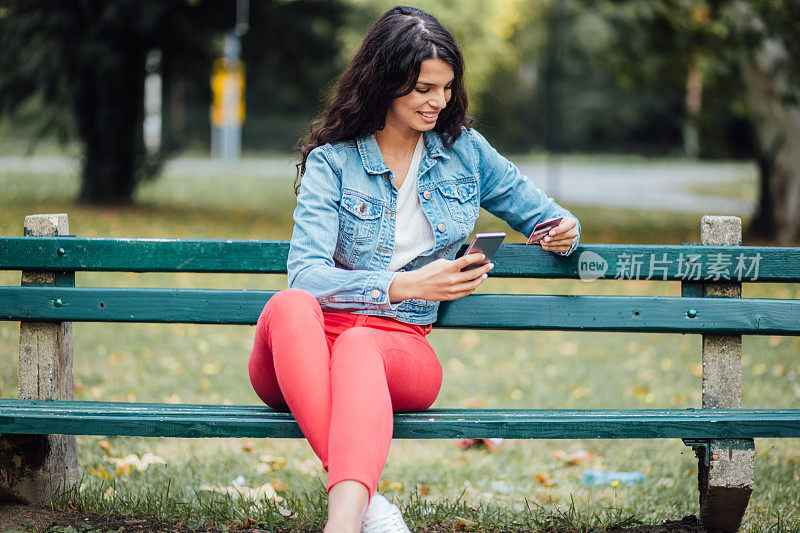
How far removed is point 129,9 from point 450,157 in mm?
10368

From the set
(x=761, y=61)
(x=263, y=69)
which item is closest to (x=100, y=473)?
(x=761, y=61)

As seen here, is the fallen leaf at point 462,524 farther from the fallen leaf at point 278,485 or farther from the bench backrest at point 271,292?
the fallen leaf at point 278,485

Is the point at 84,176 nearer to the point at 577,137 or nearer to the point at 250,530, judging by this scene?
the point at 250,530

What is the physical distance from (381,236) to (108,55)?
35.3ft

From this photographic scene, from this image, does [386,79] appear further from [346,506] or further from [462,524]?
[462,524]

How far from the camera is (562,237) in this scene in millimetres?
2908

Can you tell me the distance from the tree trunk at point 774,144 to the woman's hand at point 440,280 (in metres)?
9.86

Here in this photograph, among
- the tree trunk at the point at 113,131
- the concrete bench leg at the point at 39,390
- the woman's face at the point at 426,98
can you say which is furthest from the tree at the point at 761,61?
the concrete bench leg at the point at 39,390

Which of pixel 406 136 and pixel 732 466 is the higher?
pixel 406 136

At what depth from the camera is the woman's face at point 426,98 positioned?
9.04ft

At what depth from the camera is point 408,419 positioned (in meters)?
2.59

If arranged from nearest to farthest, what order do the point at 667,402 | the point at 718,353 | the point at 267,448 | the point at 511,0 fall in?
the point at 718,353 → the point at 267,448 → the point at 667,402 → the point at 511,0

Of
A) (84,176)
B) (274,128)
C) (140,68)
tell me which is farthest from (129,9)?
(274,128)

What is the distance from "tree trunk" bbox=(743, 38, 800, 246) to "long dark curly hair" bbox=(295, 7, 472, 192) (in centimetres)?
944
